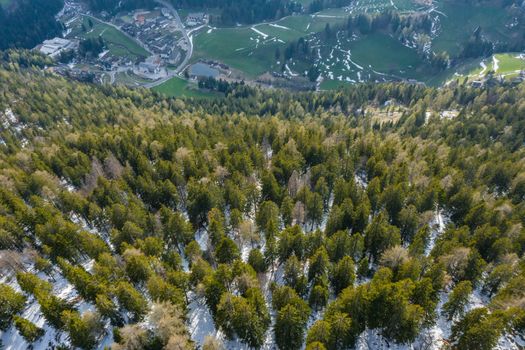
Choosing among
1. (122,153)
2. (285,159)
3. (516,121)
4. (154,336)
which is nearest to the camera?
(154,336)

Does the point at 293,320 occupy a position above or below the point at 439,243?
above

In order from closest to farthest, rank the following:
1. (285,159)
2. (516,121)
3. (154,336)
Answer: (154,336)
(285,159)
(516,121)

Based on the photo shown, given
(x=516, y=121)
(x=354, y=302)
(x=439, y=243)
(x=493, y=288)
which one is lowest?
(x=516, y=121)

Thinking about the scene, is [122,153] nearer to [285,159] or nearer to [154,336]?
[285,159]

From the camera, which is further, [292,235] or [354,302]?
[292,235]

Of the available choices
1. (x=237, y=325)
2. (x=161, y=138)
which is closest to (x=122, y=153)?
(x=161, y=138)

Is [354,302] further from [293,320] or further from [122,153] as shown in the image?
[122,153]
